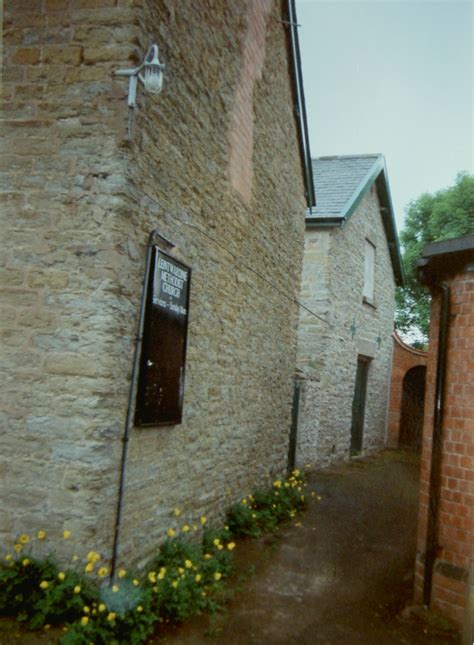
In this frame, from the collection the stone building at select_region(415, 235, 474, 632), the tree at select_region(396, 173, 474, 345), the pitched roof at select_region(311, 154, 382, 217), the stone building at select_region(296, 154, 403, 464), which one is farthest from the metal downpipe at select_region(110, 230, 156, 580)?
the tree at select_region(396, 173, 474, 345)

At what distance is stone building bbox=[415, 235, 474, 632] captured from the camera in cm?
433

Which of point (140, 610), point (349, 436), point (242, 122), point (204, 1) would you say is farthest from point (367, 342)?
point (140, 610)

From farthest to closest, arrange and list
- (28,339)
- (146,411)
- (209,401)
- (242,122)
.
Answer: (242,122) → (209,401) → (146,411) → (28,339)

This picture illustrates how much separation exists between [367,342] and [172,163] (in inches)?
399

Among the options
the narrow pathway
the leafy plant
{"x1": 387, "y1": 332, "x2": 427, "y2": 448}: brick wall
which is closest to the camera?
the leafy plant

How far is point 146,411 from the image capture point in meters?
4.21

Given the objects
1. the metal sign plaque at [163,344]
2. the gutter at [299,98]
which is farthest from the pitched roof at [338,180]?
the metal sign plaque at [163,344]

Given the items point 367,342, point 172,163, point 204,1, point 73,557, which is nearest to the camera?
point 73,557

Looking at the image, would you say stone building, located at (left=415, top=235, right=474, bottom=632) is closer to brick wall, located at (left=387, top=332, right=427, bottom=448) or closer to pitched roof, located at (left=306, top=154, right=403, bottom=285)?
pitched roof, located at (left=306, top=154, right=403, bottom=285)

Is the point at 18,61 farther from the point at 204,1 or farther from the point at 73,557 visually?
the point at 73,557

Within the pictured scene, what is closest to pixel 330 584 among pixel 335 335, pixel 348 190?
pixel 335 335

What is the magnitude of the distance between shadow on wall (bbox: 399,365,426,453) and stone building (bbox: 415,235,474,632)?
454 inches

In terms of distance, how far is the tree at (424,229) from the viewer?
19.2m

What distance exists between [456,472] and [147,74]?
418 centimetres
